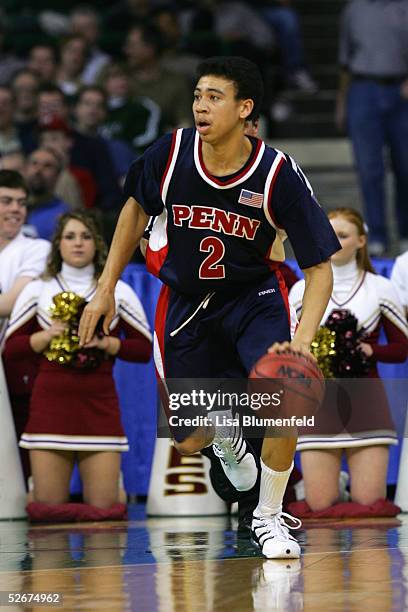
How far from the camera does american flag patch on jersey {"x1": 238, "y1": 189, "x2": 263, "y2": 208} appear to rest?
21.3 feet

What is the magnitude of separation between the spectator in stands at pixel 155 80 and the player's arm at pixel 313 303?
750 cm

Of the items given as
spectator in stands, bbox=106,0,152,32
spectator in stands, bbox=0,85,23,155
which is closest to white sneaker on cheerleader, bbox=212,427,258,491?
spectator in stands, bbox=0,85,23,155

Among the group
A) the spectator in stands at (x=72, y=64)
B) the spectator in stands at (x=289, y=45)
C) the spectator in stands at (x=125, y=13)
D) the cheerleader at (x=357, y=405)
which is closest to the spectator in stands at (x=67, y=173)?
the spectator in stands at (x=72, y=64)

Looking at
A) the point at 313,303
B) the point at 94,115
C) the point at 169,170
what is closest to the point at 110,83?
the point at 94,115

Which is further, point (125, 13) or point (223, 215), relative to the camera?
point (125, 13)

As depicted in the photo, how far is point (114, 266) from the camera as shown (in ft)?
22.0

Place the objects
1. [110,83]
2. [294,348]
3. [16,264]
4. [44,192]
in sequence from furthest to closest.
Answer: [110,83] → [44,192] → [16,264] → [294,348]

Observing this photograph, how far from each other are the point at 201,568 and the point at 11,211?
11.5 ft

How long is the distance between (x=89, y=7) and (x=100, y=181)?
5.83m

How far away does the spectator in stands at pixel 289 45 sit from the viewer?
16.1 m

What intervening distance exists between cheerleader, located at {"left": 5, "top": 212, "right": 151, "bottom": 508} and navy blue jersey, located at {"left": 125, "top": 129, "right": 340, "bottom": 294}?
183cm

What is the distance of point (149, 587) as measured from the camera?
5914 mm

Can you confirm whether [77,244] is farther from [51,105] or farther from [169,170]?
[51,105]

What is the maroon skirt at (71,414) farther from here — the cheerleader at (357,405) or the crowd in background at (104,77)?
the crowd in background at (104,77)
